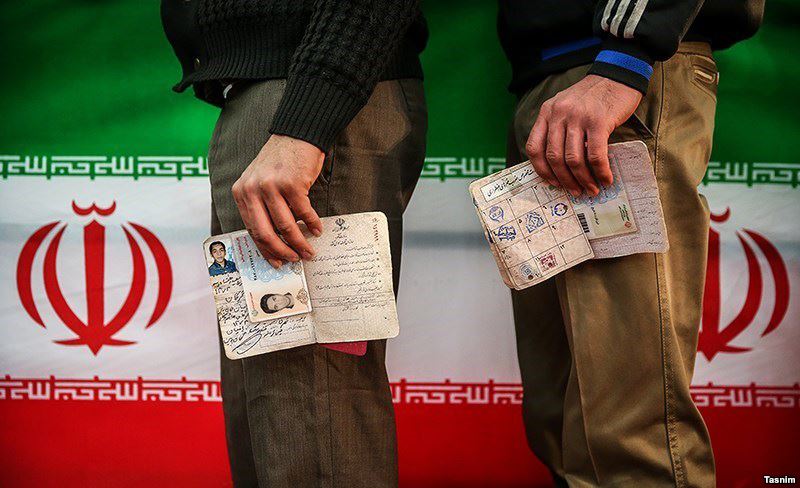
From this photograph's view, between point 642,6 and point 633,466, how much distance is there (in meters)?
0.50

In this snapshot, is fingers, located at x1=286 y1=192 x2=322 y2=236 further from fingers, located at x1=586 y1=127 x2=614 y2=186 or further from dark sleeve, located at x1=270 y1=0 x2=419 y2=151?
fingers, located at x1=586 y1=127 x2=614 y2=186

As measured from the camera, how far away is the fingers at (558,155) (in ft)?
2.35

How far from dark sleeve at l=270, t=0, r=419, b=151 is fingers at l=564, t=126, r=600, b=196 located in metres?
0.22

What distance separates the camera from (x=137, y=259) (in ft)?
4.68

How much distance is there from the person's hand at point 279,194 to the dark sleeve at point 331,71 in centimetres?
2

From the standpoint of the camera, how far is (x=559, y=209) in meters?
0.76

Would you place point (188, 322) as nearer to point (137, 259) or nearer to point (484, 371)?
point (137, 259)

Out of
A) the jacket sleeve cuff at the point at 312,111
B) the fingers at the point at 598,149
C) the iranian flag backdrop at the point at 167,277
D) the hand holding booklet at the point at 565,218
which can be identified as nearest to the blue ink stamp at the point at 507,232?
the hand holding booklet at the point at 565,218

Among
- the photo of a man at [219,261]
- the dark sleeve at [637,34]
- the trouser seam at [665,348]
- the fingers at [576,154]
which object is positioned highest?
the dark sleeve at [637,34]

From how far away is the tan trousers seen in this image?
750 mm

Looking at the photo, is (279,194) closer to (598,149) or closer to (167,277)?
(598,149)

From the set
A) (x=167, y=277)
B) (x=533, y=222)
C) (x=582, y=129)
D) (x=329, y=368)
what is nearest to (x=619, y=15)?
(x=582, y=129)

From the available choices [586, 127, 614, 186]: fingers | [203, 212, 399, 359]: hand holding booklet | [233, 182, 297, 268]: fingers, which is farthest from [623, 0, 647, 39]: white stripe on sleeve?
[233, 182, 297, 268]: fingers

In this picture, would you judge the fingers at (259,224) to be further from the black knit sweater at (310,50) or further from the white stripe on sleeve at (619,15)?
the white stripe on sleeve at (619,15)
